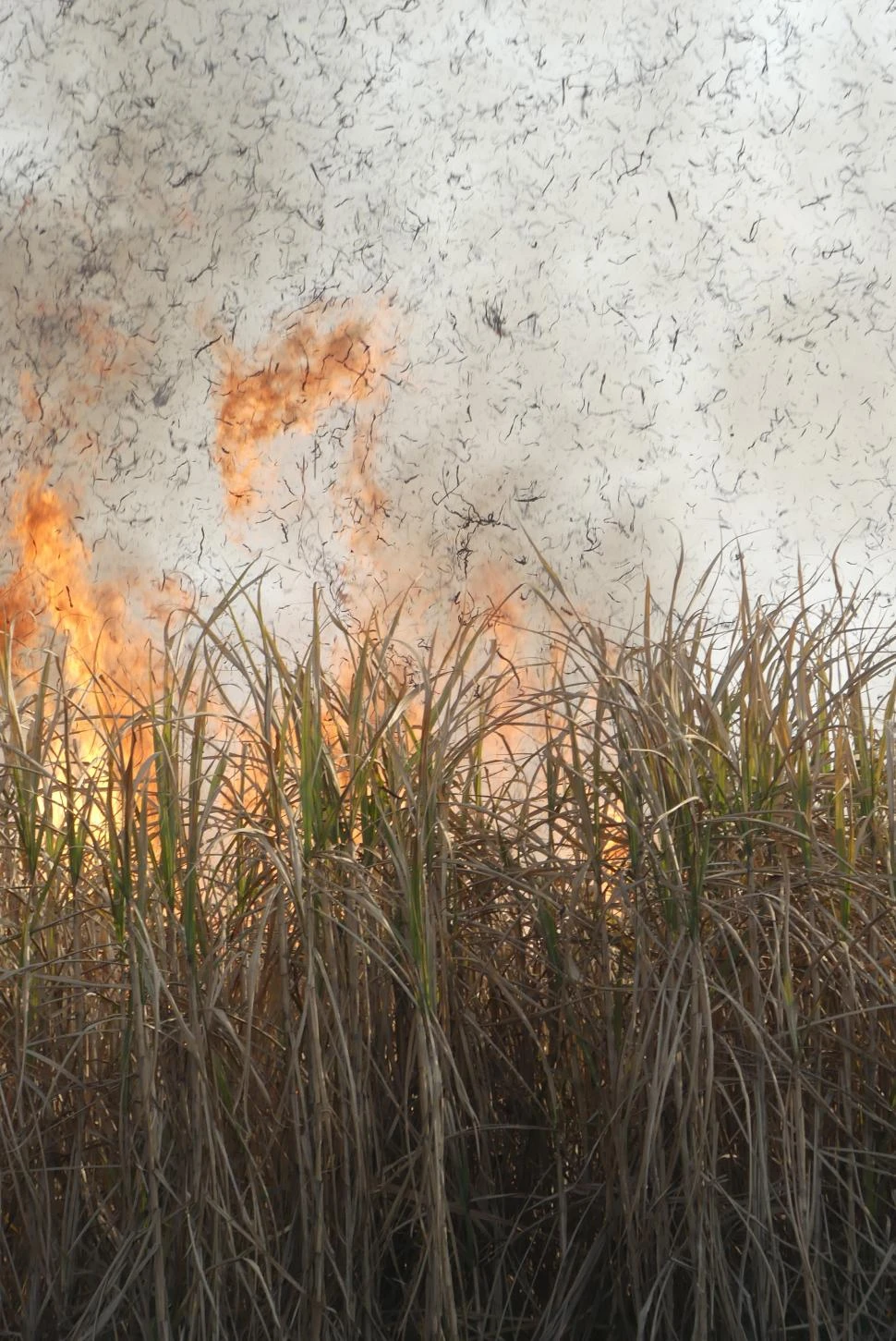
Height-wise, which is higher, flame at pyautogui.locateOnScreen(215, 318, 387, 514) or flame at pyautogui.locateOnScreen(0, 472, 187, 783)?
flame at pyautogui.locateOnScreen(215, 318, 387, 514)

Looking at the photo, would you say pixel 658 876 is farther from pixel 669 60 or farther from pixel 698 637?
pixel 669 60

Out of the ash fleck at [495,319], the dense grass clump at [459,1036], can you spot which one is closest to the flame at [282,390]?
the ash fleck at [495,319]

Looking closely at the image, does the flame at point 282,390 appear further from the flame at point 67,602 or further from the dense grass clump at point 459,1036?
the dense grass clump at point 459,1036

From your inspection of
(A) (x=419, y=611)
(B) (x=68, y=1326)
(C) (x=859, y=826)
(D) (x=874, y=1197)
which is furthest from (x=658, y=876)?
(A) (x=419, y=611)

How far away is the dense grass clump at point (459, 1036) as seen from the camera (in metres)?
1.16

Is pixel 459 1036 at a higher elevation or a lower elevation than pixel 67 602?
lower

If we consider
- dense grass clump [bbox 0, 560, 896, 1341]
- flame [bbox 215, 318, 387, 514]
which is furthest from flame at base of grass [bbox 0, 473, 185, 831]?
dense grass clump [bbox 0, 560, 896, 1341]

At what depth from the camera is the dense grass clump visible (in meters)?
1.16

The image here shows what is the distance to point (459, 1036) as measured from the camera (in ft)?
4.30

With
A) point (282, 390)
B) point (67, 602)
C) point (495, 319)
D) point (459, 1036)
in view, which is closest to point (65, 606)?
point (67, 602)

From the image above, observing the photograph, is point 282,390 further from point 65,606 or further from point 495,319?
point 65,606

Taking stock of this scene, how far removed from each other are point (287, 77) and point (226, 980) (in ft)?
4.80

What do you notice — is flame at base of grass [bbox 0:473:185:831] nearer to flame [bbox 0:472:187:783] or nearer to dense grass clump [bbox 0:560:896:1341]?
flame [bbox 0:472:187:783]

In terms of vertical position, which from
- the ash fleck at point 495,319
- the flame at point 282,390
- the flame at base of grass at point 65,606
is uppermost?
the ash fleck at point 495,319
